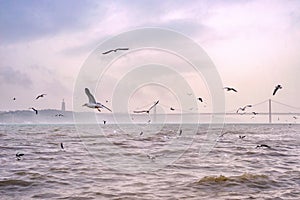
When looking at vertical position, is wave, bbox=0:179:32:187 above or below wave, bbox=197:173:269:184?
below

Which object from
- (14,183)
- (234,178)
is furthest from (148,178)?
(14,183)

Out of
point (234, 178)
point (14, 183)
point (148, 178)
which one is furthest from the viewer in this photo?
point (148, 178)

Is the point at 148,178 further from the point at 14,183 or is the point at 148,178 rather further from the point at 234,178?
the point at 14,183

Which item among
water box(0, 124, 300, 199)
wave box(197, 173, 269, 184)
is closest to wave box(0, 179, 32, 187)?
water box(0, 124, 300, 199)

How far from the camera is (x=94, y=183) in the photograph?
594 inches

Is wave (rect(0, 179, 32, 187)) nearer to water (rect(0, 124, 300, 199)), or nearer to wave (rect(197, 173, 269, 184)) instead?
water (rect(0, 124, 300, 199))

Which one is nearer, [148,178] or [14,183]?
[14,183]

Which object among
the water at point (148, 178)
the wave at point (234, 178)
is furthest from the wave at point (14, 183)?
the wave at point (234, 178)

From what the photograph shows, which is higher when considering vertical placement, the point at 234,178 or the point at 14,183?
the point at 234,178

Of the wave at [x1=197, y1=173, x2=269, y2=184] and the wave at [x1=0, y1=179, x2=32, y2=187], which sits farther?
the wave at [x1=197, y1=173, x2=269, y2=184]

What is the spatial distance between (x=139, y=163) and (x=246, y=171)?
608 centimetres

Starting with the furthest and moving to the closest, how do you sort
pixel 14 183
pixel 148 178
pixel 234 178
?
1. pixel 148 178
2. pixel 234 178
3. pixel 14 183

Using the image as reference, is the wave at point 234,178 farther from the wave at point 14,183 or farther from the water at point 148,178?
the wave at point 14,183

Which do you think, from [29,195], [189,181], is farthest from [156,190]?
[29,195]
